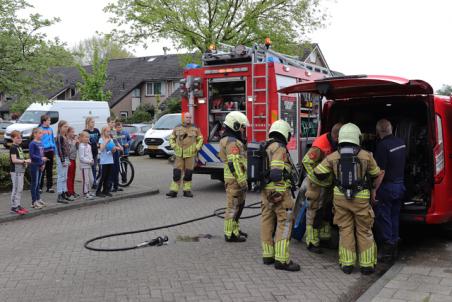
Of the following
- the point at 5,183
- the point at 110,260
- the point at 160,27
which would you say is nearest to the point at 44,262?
the point at 110,260

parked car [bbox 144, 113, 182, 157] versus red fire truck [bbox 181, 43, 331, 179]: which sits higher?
red fire truck [bbox 181, 43, 331, 179]

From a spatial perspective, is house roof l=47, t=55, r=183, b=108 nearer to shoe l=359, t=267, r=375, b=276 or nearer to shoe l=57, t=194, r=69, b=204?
shoe l=57, t=194, r=69, b=204

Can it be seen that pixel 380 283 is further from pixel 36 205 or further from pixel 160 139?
pixel 160 139

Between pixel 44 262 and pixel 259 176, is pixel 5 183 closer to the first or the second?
pixel 44 262

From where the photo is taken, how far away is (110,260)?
19.0 feet

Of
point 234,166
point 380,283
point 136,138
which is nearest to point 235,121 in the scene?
point 234,166

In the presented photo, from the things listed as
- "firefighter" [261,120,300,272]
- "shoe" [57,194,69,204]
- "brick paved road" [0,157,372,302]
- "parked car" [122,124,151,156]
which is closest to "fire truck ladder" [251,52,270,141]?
Result: "brick paved road" [0,157,372,302]

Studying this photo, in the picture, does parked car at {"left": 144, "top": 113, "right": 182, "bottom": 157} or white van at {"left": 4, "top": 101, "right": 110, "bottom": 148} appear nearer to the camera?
parked car at {"left": 144, "top": 113, "right": 182, "bottom": 157}

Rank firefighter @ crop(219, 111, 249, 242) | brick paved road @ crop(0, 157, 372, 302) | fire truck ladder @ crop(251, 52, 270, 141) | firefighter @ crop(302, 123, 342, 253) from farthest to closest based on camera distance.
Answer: fire truck ladder @ crop(251, 52, 270, 141) → firefighter @ crop(219, 111, 249, 242) → firefighter @ crop(302, 123, 342, 253) → brick paved road @ crop(0, 157, 372, 302)

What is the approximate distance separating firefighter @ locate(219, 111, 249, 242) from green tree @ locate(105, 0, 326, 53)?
18.0m

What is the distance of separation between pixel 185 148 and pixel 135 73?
3841cm

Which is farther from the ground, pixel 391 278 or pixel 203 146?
pixel 203 146

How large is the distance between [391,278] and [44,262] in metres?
3.91

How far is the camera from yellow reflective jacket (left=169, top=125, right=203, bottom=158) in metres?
10.6
